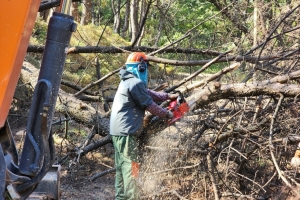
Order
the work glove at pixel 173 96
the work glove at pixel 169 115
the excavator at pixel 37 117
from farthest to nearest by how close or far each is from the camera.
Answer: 1. the work glove at pixel 173 96
2. the work glove at pixel 169 115
3. the excavator at pixel 37 117

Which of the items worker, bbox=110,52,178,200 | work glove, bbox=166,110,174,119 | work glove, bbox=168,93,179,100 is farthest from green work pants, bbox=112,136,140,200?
work glove, bbox=168,93,179,100

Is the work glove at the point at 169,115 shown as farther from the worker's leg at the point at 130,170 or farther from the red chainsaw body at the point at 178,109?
the worker's leg at the point at 130,170

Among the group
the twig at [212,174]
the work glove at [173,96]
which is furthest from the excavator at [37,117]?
the work glove at [173,96]

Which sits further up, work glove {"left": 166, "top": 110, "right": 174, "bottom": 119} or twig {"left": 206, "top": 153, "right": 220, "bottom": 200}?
work glove {"left": 166, "top": 110, "right": 174, "bottom": 119}

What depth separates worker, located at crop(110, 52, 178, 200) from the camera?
4855 millimetres

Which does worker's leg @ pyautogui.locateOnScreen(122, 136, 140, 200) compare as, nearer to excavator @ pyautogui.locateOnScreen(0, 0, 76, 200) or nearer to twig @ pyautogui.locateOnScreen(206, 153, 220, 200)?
twig @ pyautogui.locateOnScreen(206, 153, 220, 200)

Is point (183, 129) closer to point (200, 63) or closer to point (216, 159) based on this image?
point (216, 159)

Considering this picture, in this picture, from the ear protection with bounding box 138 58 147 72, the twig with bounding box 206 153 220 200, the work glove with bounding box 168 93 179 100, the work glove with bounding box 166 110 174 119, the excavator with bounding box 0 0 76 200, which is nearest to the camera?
the excavator with bounding box 0 0 76 200

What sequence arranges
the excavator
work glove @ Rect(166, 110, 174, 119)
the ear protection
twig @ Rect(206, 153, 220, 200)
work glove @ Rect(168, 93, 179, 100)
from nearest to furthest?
the excavator → twig @ Rect(206, 153, 220, 200) → work glove @ Rect(166, 110, 174, 119) → the ear protection → work glove @ Rect(168, 93, 179, 100)

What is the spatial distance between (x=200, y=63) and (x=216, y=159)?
173 centimetres

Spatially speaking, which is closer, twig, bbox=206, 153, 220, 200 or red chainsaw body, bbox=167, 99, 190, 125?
twig, bbox=206, 153, 220, 200

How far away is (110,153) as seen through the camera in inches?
284

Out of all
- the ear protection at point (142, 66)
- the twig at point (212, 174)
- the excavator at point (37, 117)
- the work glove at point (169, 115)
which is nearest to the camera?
the excavator at point (37, 117)

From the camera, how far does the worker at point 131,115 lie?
191 inches
